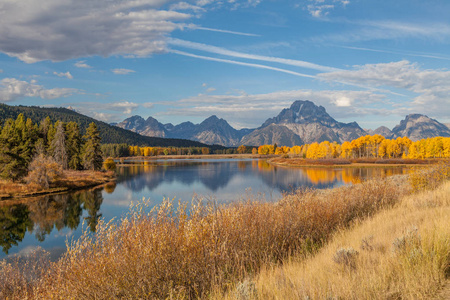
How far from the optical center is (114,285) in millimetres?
5496

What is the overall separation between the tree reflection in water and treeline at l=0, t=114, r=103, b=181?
27.8 feet

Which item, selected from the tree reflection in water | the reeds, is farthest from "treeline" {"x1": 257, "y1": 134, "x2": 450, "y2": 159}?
the reeds

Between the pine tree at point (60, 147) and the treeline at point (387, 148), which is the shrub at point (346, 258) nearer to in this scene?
the pine tree at point (60, 147)

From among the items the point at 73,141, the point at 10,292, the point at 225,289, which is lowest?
the point at 10,292

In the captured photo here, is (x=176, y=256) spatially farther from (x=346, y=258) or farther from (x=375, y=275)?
(x=375, y=275)

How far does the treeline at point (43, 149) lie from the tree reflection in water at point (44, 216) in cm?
847

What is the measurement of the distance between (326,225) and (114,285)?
7067 mm

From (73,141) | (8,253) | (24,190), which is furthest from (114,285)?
(73,141)

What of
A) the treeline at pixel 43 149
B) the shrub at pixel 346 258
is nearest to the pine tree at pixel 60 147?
the treeline at pixel 43 149

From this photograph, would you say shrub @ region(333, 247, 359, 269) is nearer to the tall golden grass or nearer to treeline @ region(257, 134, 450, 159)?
the tall golden grass

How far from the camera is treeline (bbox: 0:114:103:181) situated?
41.2 meters

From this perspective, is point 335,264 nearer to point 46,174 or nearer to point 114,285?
point 114,285

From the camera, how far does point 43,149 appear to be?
57531 mm

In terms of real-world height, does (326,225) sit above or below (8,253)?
above
